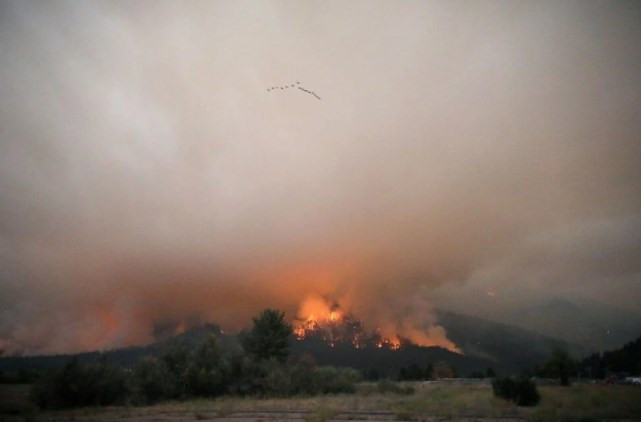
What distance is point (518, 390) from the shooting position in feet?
117

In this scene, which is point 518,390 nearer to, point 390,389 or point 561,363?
point 390,389

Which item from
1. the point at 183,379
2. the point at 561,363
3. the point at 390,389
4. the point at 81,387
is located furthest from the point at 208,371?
the point at 561,363

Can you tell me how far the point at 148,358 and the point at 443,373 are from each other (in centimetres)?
11611

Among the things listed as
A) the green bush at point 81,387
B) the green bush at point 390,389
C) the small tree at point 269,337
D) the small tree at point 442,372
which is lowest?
the small tree at point 442,372

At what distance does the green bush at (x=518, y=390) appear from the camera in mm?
34094

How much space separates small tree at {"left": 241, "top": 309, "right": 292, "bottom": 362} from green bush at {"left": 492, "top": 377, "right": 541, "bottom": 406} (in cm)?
4756

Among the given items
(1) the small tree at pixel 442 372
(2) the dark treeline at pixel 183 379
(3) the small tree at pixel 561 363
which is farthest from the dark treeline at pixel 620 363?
(2) the dark treeline at pixel 183 379

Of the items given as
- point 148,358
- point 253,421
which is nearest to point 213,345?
point 148,358

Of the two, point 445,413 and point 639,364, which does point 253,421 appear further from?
point 639,364

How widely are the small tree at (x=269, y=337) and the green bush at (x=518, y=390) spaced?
4756 centimetres

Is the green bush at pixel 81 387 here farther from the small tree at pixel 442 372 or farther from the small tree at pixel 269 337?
the small tree at pixel 442 372

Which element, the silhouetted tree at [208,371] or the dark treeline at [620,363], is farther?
the dark treeline at [620,363]

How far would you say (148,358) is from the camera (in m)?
45.0

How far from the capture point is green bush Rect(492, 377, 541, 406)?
3409 cm
